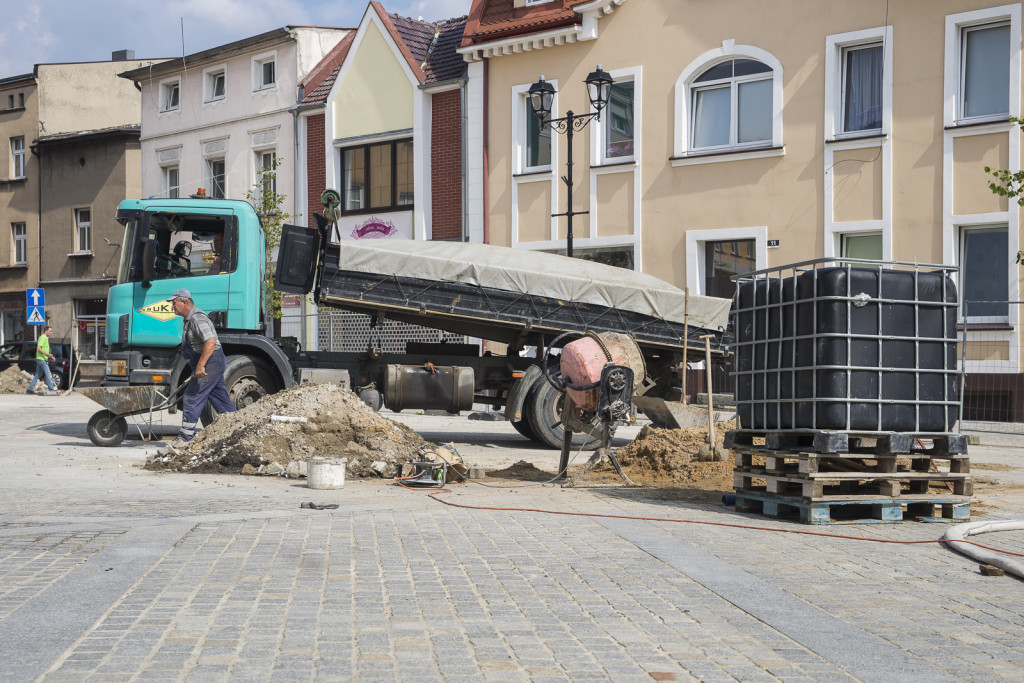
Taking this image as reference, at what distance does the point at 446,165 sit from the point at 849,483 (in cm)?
2026

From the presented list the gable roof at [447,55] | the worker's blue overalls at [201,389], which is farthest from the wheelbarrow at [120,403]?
the gable roof at [447,55]

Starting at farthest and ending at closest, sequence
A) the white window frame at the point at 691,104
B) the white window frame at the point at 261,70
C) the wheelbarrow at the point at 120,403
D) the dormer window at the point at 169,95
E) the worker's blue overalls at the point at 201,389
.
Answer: the dormer window at the point at 169,95 < the white window frame at the point at 261,70 < the white window frame at the point at 691,104 < the wheelbarrow at the point at 120,403 < the worker's blue overalls at the point at 201,389

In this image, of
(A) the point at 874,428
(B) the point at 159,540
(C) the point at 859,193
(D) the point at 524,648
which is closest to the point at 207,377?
(B) the point at 159,540

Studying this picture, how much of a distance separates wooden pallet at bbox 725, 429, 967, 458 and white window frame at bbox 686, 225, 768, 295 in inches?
558

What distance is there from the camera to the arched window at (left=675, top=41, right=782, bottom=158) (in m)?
22.6

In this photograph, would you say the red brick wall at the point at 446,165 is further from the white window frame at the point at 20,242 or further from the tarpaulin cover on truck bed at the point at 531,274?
the white window frame at the point at 20,242

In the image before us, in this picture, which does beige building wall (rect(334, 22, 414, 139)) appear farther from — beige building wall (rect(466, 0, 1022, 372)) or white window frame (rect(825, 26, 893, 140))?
white window frame (rect(825, 26, 893, 140))

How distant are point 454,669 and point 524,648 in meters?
0.42

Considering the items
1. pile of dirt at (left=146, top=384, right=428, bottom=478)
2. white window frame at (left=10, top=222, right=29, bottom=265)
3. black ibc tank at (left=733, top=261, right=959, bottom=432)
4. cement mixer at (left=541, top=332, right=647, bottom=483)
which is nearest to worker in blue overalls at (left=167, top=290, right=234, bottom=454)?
pile of dirt at (left=146, top=384, right=428, bottom=478)

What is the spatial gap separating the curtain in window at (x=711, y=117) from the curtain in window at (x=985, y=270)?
5469 millimetres

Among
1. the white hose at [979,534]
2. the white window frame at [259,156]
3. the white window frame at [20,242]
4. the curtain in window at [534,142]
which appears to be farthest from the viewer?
the white window frame at [20,242]

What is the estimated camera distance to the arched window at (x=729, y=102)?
22578mm

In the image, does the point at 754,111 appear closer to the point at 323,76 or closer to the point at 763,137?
the point at 763,137

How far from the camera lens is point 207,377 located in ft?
42.9
